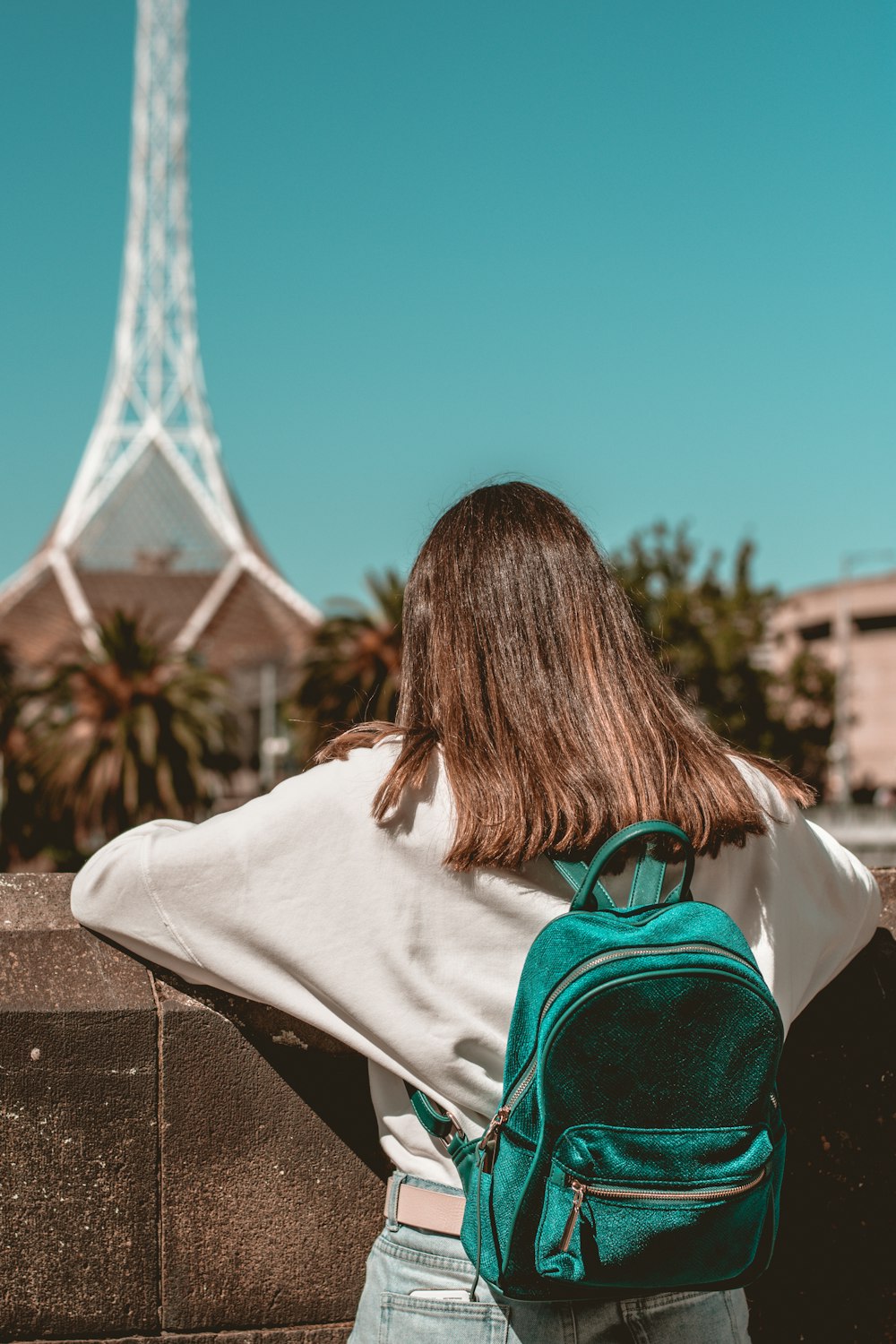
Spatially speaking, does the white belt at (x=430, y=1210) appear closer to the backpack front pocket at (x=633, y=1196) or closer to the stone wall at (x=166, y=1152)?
the backpack front pocket at (x=633, y=1196)

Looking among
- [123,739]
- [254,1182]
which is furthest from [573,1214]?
[123,739]

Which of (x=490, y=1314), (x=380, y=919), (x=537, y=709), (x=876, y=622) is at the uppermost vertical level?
(x=537, y=709)

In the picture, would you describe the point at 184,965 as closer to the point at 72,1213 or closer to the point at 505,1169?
the point at 505,1169

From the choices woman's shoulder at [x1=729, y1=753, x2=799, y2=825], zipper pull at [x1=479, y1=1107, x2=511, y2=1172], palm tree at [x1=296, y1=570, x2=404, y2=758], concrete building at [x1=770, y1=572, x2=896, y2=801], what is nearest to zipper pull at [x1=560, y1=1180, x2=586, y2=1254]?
zipper pull at [x1=479, y1=1107, x2=511, y2=1172]

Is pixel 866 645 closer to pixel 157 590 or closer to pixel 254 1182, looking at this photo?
pixel 157 590

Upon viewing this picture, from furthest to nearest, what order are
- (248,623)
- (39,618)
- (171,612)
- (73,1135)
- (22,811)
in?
1. (171,612)
2. (248,623)
3. (39,618)
4. (22,811)
5. (73,1135)

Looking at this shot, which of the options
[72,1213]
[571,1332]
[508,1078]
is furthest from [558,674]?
[72,1213]

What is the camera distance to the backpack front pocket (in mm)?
1665

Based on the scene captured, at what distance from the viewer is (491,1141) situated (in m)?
1.73

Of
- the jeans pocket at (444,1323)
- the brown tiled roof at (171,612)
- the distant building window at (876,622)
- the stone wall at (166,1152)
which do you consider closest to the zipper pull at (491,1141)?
the jeans pocket at (444,1323)

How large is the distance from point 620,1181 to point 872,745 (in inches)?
2670

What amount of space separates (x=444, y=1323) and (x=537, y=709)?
2.68 ft

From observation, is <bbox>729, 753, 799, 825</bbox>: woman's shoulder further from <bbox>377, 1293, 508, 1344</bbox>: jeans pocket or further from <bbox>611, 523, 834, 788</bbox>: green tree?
<bbox>611, 523, 834, 788</bbox>: green tree

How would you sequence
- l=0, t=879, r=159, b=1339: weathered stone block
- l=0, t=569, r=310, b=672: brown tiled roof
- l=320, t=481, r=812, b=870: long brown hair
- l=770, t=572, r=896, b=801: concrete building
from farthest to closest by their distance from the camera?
l=0, t=569, r=310, b=672: brown tiled roof, l=770, t=572, r=896, b=801: concrete building, l=0, t=879, r=159, b=1339: weathered stone block, l=320, t=481, r=812, b=870: long brown hair
